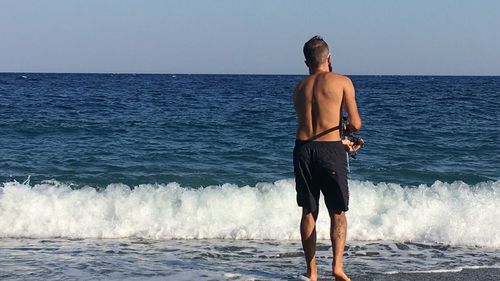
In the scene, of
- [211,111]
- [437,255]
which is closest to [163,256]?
[437,255]

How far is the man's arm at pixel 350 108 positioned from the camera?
490 centimetres

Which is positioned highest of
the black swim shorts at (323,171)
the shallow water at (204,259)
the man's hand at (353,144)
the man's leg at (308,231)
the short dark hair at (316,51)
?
the short dark hair at (316,51)

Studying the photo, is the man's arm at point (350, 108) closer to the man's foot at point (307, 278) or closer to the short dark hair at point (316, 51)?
the short dark hair at point (316, 51)

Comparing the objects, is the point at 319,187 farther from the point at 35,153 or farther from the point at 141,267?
the point at 35,153

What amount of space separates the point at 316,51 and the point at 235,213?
169 inches

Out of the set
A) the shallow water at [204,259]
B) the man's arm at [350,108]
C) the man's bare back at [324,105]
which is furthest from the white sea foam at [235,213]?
the man's arm at [350,108]

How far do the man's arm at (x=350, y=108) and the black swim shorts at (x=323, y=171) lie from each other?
0.19 metres

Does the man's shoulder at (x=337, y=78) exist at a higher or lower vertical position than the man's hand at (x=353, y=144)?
higher

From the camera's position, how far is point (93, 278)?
18.8 feet

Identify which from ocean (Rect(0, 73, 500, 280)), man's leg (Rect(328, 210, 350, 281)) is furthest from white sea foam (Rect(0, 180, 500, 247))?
man's leg (Rect(328, 210, 350, 281))

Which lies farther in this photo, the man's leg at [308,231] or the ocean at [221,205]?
the ocean at [221,205]

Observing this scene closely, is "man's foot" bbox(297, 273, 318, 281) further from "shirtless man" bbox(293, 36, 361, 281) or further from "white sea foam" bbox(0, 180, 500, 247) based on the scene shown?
"white sea foam" bbox(0, 180, 500, 247)

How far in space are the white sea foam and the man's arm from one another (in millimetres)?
3137

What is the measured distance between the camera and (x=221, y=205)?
29.7 feet
